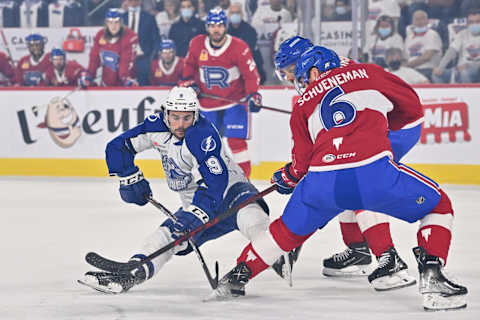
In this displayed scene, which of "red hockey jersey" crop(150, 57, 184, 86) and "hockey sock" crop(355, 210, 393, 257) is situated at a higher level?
"hockey sock" crop(355, 210, 393, 257)

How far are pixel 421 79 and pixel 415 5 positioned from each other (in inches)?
23.7

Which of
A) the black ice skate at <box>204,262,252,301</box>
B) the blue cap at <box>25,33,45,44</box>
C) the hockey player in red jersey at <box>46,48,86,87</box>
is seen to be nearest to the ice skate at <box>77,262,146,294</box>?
the black ice skate at <box>204,262,252,301</box>

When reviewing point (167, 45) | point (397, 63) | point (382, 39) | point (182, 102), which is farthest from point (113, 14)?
point (182, 102)

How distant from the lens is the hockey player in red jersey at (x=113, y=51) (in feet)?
27.0

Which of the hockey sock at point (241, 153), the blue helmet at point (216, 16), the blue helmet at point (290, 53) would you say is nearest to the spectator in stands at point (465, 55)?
the hockey sock at point (241, 153)

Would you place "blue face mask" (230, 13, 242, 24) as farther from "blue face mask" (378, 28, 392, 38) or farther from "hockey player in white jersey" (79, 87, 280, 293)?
"hockey player in white jersey" (79, 87, 280, 293)

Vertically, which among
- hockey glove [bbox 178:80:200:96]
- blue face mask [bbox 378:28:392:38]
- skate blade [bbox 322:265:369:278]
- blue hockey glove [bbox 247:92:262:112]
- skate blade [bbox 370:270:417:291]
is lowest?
blue hockey glove [bbox 247:92:262:112]

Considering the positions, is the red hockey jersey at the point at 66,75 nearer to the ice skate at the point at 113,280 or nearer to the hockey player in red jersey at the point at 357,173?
the ice skate at the point at 113,280

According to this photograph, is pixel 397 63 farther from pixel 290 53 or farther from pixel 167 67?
pixel 290 53

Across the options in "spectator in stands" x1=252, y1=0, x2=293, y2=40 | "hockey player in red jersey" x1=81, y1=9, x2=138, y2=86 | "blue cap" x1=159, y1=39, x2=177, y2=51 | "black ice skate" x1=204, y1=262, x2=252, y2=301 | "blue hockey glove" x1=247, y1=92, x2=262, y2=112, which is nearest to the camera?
"black ice skate" x1=204, y1=262, x2=252, y2=301

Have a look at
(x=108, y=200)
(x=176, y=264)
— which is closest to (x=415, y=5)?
(x=108, y=200)

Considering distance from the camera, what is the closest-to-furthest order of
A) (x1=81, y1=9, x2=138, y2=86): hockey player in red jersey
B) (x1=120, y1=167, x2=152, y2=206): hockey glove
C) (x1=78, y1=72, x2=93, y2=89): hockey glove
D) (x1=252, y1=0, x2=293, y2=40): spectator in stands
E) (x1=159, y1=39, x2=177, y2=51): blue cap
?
(x1=120, y1=167, x2=152, y2=206): hockey glove → (x1=252, y1=0, x2=293, y2=40): spectator in stands → (x1=78, y1=72, x2=93, y2=89): hockey glove → (x1=159, y1=39, x2=177, y2=51): blue cap → (x1=81, y1=9, x2=138, y2=86): hockey player in red jersey

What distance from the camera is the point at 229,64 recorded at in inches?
289

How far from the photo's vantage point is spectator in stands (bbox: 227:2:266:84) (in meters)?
7.86
